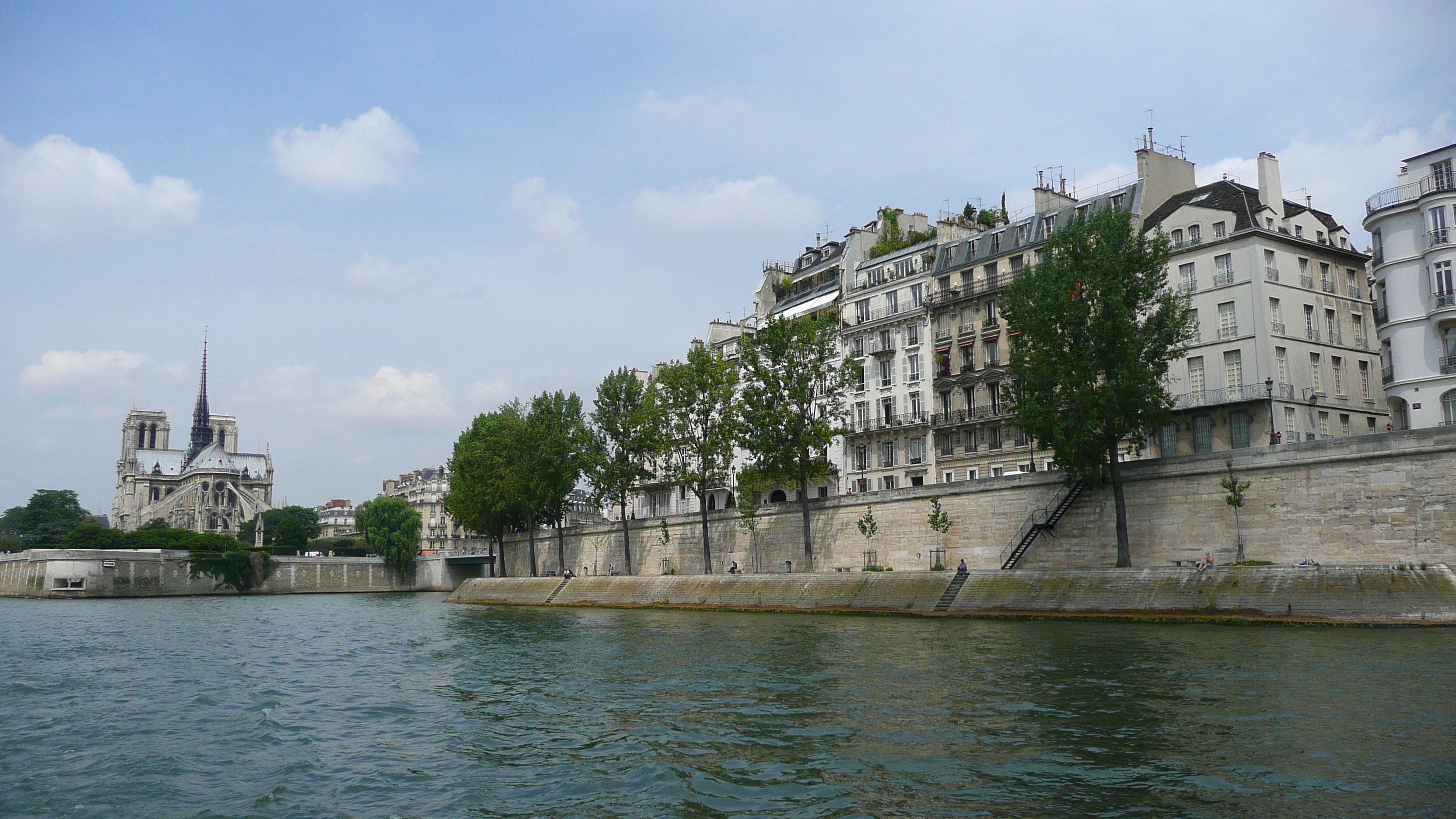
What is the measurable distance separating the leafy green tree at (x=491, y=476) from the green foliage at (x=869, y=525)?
35488mm

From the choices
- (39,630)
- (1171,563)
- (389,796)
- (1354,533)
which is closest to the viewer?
(389,796)

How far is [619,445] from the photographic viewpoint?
76.9m

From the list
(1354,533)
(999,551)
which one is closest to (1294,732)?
(1354,533)

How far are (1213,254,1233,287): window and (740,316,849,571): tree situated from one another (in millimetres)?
20934

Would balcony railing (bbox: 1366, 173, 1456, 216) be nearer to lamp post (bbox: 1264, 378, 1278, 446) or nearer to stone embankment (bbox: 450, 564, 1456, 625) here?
lamp post (bbox: 1264, 378, 1278, 446)

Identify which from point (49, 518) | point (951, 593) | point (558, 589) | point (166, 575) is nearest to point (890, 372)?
point (951, 593)

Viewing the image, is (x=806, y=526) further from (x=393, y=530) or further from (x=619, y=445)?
(x=393, y=530)

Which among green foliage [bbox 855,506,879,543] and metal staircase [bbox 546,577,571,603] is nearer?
green foliage [bbox 855,506,879,543]

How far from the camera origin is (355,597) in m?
104

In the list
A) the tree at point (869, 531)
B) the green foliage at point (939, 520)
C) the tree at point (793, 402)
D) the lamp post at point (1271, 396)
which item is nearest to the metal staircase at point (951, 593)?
the green foliage at point (939, 520)

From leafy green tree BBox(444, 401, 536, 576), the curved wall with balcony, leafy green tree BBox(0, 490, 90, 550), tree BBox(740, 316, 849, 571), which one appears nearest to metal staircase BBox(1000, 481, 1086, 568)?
tree BBox(740, 316, 849, 571)

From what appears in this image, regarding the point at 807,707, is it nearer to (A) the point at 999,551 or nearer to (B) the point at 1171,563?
(B) the point at 1171,563

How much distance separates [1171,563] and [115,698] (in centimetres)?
3960

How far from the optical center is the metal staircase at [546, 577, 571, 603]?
7438 cm
